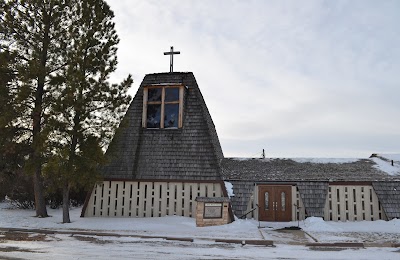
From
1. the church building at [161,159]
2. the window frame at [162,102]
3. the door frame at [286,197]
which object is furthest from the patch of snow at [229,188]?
the window frame at [162,102]

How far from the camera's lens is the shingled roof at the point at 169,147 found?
48.9 feet

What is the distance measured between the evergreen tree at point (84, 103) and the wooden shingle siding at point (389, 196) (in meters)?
11.7

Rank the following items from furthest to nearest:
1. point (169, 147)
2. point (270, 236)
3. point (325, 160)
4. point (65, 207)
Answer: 1. point (325, 160)
2. point (169, 147)
3. point (65, 207)
4. point (270, 236)

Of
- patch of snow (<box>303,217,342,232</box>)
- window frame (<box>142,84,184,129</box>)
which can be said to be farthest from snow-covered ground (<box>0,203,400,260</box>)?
window frame (<box>142,84,184,129</box>)

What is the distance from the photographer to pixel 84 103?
44.5ft

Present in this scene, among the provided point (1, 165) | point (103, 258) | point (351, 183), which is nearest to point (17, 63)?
point (1, 165)

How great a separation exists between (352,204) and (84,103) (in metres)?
12.2

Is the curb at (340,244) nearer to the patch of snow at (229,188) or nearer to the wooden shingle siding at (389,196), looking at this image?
the patch of snow at (229,188)

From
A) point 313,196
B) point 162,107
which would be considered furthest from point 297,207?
point 162,107

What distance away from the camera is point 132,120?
1656 cm

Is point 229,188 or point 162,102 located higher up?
point 162,102

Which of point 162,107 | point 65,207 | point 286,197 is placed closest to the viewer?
point 65,207

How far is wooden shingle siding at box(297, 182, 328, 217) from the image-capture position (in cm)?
1444

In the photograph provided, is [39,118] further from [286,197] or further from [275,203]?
[286,197]
